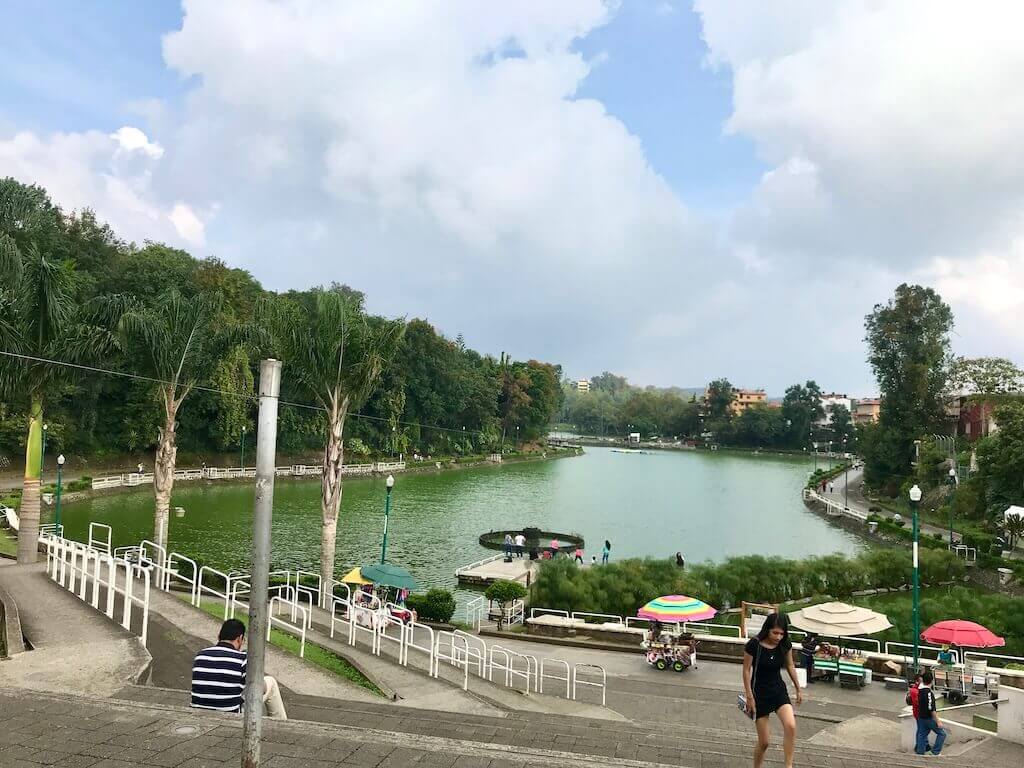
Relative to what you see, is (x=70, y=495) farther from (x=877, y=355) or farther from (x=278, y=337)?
(x=877, y=355)

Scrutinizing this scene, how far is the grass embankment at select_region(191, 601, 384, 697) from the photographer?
353 inches

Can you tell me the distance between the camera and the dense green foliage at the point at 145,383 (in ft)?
52.3

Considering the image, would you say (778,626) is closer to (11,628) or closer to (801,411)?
(11,628)

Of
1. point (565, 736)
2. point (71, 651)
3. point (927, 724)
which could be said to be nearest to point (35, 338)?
point (71, 651)

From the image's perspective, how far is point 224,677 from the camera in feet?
18.3

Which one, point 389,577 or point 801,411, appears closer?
point 389,577

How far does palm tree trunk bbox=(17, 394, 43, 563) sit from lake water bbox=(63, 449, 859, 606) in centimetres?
531

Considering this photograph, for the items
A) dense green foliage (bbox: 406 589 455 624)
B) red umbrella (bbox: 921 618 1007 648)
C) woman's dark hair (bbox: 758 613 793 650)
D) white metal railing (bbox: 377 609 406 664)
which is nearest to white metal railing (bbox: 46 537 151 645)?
white metal railing (bbox: 377 609 406 664)

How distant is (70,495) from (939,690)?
36297mm

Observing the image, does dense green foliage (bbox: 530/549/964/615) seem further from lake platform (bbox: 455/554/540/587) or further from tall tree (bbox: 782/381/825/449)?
tall tree (bbox: 782/381/825/449)

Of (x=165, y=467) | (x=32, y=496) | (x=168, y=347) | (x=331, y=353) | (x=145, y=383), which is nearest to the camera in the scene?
(x=331, y=353)

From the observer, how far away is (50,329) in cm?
1535

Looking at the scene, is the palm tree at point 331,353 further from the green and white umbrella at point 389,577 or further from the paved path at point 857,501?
the paved path at point 857,501

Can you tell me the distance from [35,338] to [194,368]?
344 centimetres
